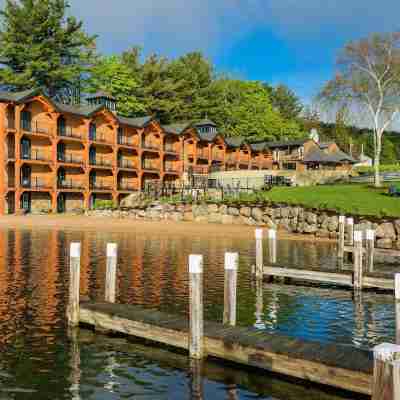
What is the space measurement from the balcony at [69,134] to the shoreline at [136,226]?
45.9 ft

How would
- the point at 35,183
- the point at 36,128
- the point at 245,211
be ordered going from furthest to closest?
1. the point at 35,183
2. the point at 36,128
3. the point at 245,211

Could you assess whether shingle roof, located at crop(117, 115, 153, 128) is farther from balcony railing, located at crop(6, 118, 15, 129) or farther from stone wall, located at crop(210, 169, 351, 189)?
balcony railing, located at crop(6, 118, 15, 129)

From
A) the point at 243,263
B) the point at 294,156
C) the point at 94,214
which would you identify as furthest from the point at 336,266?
the point at 294,156

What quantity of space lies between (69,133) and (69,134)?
171mm

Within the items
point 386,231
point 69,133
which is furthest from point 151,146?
point 386,231

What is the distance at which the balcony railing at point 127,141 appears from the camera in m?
69.3

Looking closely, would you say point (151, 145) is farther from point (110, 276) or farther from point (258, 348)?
A: point (258, 348)

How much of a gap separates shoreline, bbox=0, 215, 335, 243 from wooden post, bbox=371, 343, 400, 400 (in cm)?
3425

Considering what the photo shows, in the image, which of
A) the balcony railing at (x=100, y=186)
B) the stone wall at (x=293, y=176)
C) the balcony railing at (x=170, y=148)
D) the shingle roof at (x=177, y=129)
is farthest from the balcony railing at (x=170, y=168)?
the balcony railing at (x=100, y=186)

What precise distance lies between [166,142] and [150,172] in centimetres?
669

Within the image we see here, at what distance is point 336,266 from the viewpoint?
82.3 ft

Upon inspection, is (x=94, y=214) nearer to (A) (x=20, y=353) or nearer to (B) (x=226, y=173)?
(B) (x=226, y=173)

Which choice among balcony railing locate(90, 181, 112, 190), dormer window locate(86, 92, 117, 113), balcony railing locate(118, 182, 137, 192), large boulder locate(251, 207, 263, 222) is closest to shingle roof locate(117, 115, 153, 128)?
dormer window locate(86, 92, 117, 113)

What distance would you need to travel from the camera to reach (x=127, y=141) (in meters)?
Answer: 70.5
